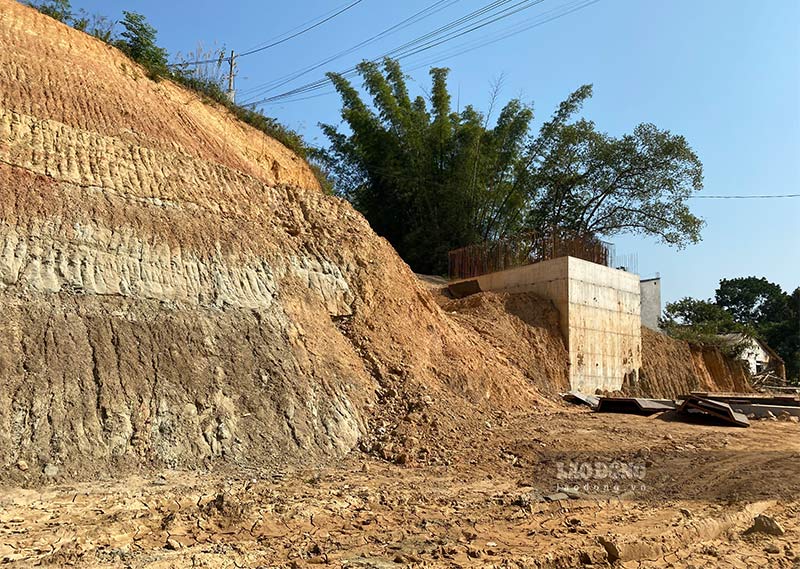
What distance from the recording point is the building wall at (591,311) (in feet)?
61.5

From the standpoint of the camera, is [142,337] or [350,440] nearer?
[142,337]

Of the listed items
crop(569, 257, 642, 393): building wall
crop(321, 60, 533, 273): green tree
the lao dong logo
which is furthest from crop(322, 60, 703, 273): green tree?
the lao dong logo

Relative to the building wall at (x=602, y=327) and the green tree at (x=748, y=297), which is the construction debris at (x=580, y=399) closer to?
the building wall at (x=602, y=327)

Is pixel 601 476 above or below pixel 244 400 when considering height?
below

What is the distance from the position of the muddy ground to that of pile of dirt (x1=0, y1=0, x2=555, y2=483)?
0.79 metres

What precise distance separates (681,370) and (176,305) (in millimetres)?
18895

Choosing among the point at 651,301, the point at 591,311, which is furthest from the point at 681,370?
the point at 651,301

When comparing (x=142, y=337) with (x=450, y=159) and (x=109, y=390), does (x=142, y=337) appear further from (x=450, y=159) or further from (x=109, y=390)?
(x=450, y=159)

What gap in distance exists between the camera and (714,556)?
17.8ft

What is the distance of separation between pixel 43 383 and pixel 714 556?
733 cm

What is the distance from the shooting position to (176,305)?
381 inches

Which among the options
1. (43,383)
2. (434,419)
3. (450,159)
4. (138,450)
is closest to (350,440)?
(434,419)

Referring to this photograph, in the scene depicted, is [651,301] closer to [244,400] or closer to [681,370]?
[681,370]

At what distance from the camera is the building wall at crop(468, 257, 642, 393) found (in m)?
18.7
